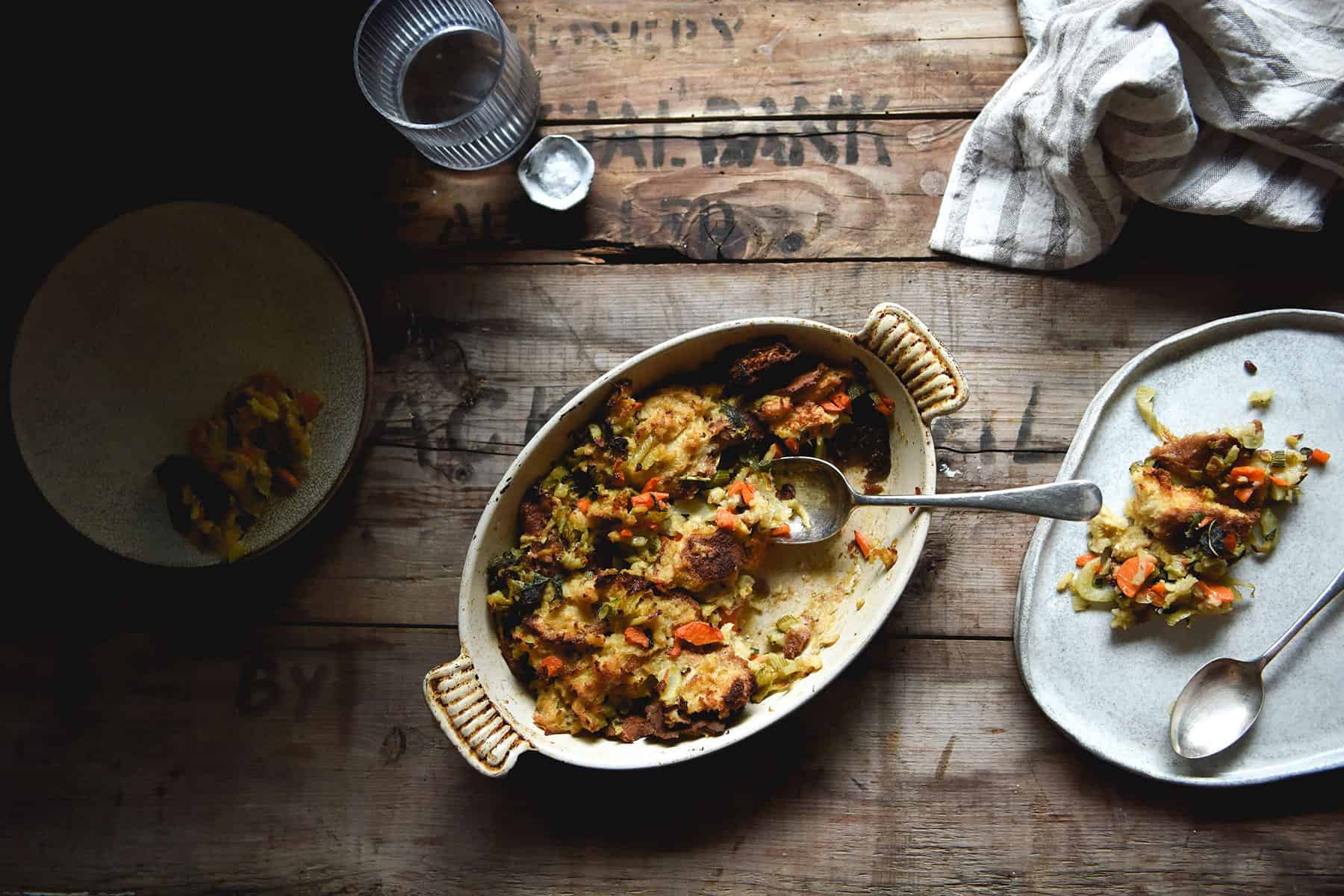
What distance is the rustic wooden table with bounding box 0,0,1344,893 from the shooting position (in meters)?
2.33

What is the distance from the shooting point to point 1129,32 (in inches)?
84.0

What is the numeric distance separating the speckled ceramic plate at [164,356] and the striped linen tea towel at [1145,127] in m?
1.74

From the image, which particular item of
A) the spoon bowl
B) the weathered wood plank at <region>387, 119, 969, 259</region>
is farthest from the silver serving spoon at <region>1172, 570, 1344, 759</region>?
the weathered wood plank at <region>387, 119, 969, 259</region>

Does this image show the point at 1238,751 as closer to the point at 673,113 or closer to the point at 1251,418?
the point at 1251,418

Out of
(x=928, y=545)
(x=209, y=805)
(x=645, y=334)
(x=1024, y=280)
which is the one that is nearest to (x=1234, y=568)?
(x=928, y=545)

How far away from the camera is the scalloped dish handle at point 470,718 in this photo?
1.99 meters

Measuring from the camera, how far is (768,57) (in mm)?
2428

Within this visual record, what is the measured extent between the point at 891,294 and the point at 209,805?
2402mm

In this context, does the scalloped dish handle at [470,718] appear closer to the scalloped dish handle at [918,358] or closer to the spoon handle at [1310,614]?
the scalloped dish handle at [918,358]

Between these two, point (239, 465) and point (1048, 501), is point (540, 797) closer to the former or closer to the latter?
point (239, 465)

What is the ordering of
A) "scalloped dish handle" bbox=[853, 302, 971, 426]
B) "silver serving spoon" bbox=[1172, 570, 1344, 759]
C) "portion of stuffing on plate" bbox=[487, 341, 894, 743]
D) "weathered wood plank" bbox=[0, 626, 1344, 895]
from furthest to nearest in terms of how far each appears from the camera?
"weathered wood plank" bbox=[0, 626, 1344, 895] → "silver serving spoon" bbox=[1172, 570, 1344, 759] → "portion of stuffing on plate" bbox=[487, 341, 894, 743] → "scalloped dish handle" bbox=[853, 302, 971, 426]

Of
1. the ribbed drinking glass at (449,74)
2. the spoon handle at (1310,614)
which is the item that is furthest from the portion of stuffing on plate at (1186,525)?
the ribbed drinking glass at (449,74)

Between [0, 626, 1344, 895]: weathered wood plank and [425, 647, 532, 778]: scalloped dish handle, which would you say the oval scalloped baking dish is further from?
[0, 626, 1344, 895]: weathered wood plank

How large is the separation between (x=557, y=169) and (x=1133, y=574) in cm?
187
